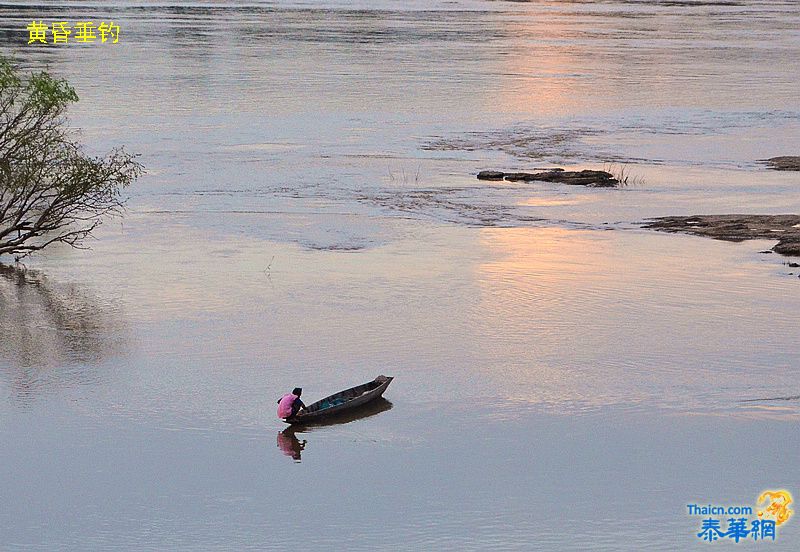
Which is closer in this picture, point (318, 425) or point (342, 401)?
point (318, 425)

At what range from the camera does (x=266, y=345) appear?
29812mm

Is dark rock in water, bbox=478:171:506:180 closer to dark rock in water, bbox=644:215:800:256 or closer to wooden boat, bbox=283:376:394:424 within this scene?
dark rock in water, bbox=644:215:800:256

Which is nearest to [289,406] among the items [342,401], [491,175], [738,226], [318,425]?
[318,425]

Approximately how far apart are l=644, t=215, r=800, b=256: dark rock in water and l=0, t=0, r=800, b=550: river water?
3.25ft

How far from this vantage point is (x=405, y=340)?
30109 millimetres

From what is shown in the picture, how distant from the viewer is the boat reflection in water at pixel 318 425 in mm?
23969

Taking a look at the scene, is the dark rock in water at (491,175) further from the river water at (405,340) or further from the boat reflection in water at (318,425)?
the boat reflection in water at (318,425)

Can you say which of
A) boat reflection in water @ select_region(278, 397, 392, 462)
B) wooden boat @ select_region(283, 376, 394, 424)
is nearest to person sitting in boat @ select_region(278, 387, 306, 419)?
wooden boat @ select_region(283, 376, 394, 424)

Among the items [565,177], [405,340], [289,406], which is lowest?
[289,406]

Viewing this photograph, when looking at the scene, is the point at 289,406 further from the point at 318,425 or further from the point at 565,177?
the point at 565,177

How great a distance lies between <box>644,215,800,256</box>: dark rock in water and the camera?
39625 mm

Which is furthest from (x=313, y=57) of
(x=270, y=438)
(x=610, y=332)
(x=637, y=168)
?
(x=270, y=438)

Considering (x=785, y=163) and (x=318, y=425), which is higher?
(x=785, y=163)

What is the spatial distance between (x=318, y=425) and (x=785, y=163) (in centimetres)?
3232
